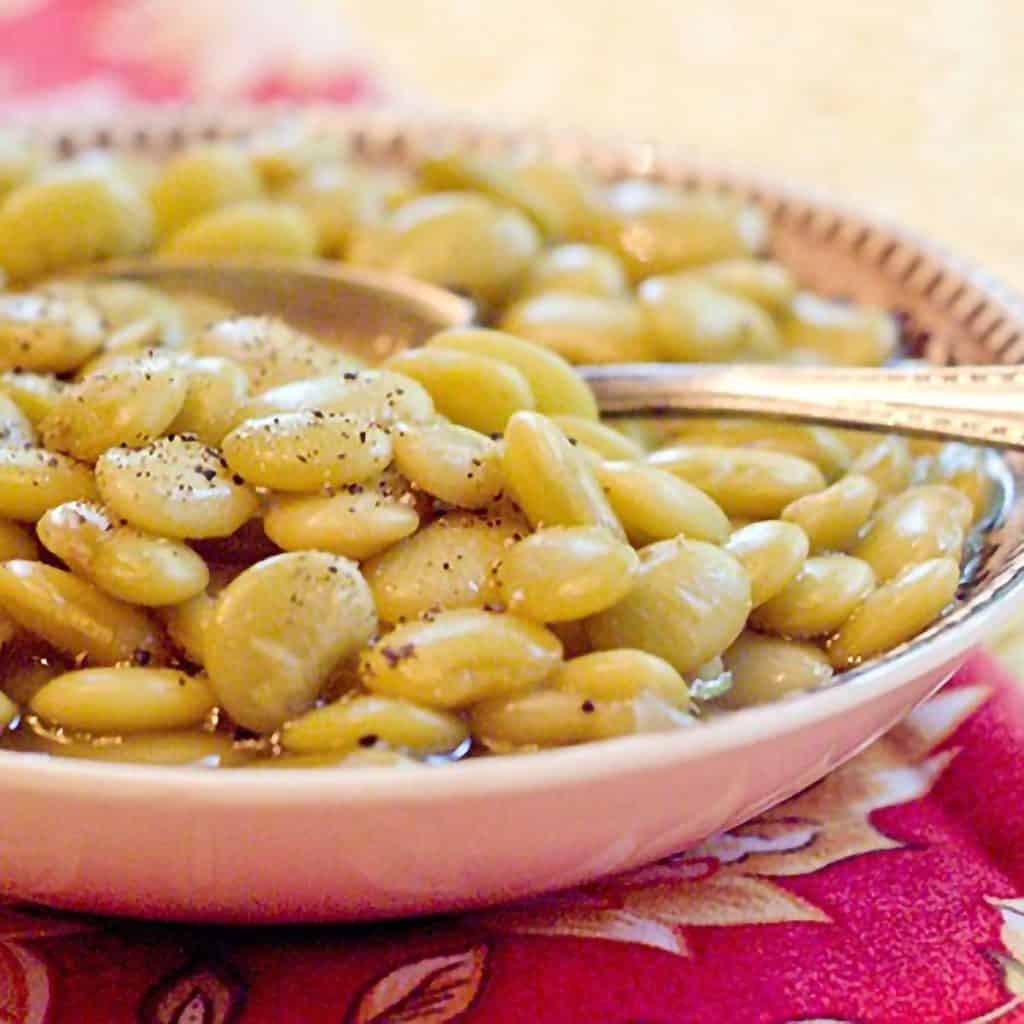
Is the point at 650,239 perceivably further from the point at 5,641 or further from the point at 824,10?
the point at 824,10

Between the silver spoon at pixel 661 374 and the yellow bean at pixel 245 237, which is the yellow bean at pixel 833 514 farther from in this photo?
the yellow bean at pixel 245 237

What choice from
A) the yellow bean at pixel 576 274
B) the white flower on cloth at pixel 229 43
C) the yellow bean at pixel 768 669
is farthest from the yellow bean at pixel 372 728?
the white flower on cloth at pixel 229 43

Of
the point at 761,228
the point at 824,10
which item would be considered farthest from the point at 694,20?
the point at 761,228

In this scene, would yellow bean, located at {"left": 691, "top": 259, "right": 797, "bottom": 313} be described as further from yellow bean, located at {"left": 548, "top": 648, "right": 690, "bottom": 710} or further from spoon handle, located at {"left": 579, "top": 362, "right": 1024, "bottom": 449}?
yellow bean, located at {"left": 548, "top": 648, "right": 690, "bottom": 710}

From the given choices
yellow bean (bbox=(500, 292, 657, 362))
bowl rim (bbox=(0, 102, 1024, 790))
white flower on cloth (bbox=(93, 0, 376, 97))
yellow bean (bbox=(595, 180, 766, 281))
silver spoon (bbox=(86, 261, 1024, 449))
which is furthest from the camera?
white flower on cloth (bbox=(93, 0, 376, 97))

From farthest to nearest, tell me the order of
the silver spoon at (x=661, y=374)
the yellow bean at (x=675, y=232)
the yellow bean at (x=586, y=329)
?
1. the yellow bean at (x=675, y=232)
2. the yellow bean at (x=586, y=329)
3. the silver spoon at (x=661, y=374)

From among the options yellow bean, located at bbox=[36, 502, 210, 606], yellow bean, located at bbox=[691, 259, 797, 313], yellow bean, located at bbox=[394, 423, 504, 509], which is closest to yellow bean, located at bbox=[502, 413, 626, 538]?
yellow bean, located at bbox=[394, 423, 504, 509]
